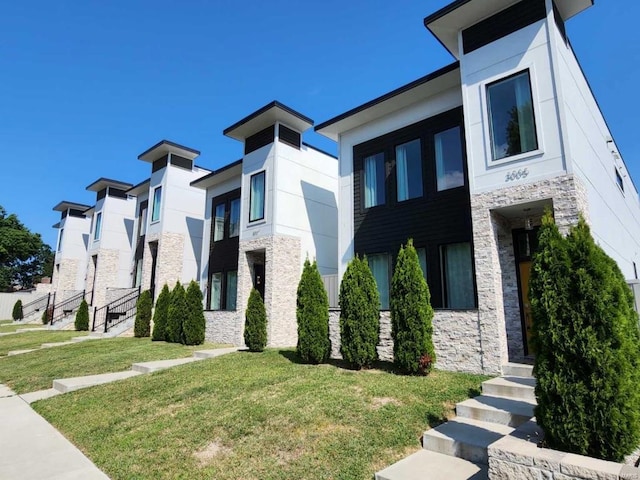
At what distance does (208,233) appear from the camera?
58.5 ft

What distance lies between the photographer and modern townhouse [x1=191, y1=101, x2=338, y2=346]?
13.4 metres

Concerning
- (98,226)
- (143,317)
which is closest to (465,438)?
(143,317)

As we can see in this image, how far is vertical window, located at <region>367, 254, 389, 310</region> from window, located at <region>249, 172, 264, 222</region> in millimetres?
5159

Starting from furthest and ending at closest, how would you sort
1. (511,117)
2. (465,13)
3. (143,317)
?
(143,317) → (465,13) → (511,117)

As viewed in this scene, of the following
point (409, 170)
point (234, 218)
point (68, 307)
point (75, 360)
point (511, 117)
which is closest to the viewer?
point (511, 117)

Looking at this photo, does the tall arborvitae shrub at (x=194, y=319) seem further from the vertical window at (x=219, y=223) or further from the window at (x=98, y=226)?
the window at (x=98, y=226)

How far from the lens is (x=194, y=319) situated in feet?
45.8

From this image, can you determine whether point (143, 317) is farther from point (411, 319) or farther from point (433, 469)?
point (433, 469)

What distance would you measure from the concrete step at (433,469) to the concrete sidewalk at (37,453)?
315cm

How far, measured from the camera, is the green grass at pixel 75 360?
31.1 ft

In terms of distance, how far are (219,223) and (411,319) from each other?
484 inches

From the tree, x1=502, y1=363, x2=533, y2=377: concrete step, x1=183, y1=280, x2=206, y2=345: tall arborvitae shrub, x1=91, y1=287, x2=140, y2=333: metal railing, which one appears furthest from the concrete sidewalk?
the tree

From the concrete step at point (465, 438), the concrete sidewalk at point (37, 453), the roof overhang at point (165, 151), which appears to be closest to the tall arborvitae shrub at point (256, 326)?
the concrete sidewalk at point (37, 453)

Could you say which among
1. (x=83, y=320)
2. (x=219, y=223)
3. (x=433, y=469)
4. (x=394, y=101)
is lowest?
(x=433, y=469)
